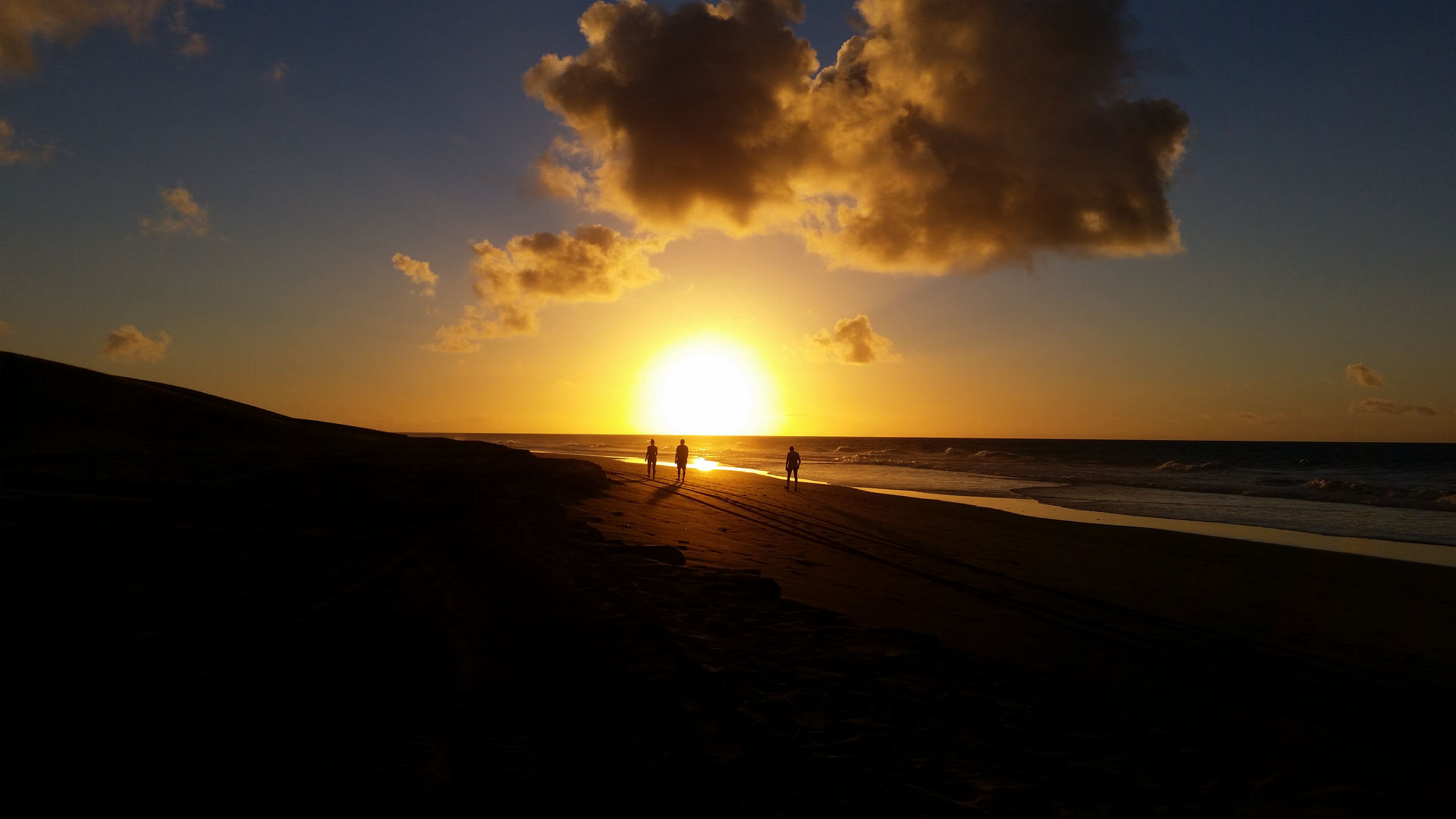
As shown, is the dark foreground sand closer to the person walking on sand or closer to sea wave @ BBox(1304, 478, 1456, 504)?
the person walking on sand

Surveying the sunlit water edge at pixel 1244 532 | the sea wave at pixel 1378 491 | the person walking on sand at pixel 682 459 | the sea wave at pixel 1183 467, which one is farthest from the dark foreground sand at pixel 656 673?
the sea wave at pixel 1183 467

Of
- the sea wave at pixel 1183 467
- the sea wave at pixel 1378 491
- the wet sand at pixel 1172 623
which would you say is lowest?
the wet sand at pixel 1172 623

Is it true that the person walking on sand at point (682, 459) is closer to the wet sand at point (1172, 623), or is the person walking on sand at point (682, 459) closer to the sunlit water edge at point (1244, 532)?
the wet sand at point (1172, 623)

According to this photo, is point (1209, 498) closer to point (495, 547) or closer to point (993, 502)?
point (993, 502)

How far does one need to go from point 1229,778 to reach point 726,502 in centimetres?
1892

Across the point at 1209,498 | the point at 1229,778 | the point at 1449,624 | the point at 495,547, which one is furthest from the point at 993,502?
the point at 1229,778

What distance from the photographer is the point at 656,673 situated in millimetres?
6066

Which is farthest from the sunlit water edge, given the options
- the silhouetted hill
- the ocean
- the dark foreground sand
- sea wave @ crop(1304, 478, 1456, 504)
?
the silhouetted hill

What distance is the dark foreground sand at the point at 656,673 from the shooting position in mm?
4215

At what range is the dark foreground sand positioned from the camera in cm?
421

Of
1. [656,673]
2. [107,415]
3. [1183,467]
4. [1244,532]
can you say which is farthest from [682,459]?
[1183,467]

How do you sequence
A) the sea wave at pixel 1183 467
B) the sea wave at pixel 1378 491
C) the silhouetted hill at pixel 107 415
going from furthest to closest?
1. the sea wave at pixel 1183 467
2. the sea wave at pixel 1378 491
3. the silhouetted hill at pixel 107 415

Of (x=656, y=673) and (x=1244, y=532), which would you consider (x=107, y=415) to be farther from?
(x=1244, y=532)

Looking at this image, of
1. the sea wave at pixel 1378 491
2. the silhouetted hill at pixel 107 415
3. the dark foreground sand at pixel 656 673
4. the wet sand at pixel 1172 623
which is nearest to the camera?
the dark foreground sand at pixel 656 673
